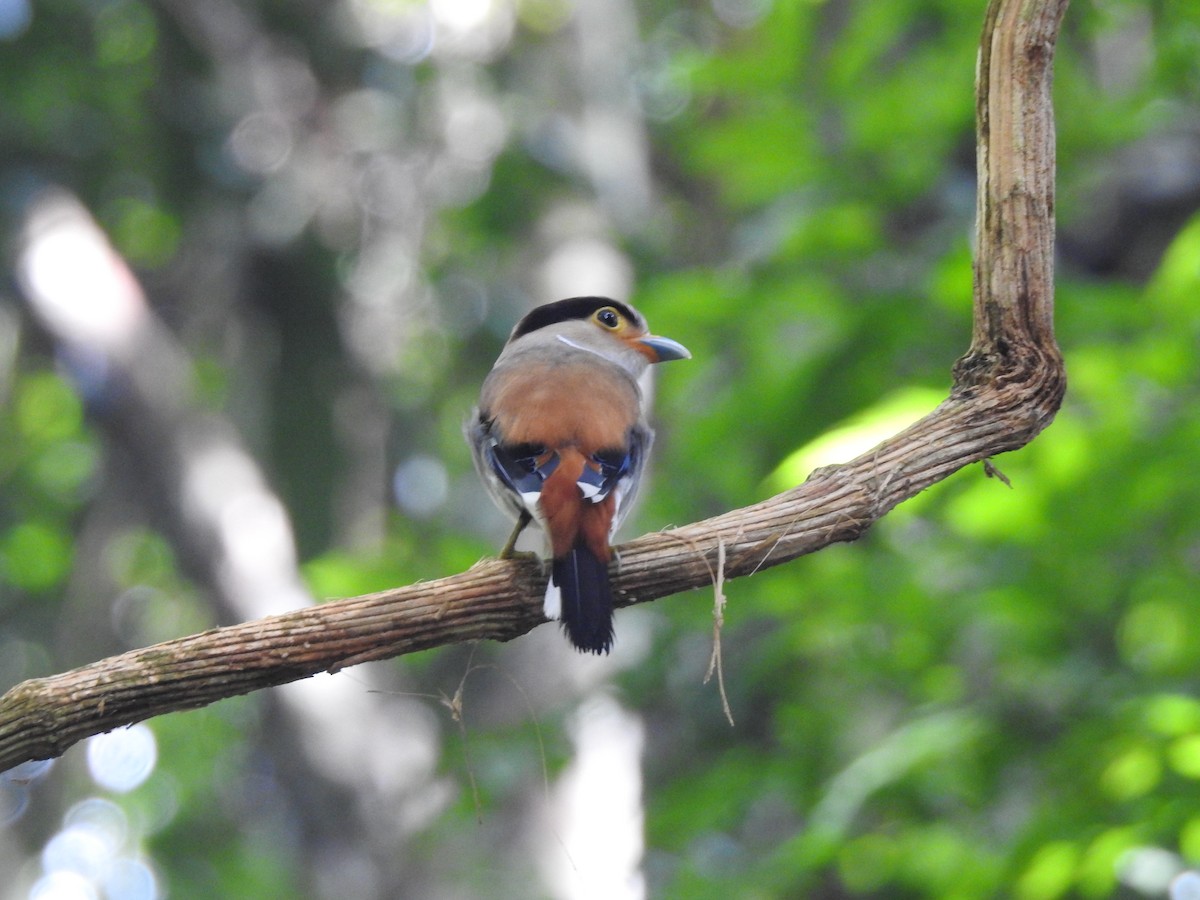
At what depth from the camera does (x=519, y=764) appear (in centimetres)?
513

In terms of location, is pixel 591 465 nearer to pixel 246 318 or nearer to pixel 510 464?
pixel 510 464

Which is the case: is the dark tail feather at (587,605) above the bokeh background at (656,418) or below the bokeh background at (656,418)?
below

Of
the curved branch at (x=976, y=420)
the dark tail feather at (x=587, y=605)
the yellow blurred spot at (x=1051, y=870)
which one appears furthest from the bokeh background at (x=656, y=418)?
the curved branch at (x=976, y=420)

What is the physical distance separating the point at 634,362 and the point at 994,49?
213 cm

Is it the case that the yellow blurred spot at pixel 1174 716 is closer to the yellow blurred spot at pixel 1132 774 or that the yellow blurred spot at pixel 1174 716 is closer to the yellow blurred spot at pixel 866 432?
the yellow blurred spot at pixel 1132 774

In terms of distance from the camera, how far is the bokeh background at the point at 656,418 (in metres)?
3.87

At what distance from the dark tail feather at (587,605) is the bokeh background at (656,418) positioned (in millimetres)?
203

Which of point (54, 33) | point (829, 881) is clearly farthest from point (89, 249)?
point (829, 881)

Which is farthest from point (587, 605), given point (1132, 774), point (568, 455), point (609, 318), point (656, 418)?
point (656, 418)

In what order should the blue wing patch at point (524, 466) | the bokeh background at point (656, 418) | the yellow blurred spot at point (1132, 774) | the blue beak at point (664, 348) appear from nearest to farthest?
the blue wing patch at point (524, 466), the yellow blurred spot at point (1132, 774), the bokeh background at point (656, 418), the blue beak at point (664, 348)

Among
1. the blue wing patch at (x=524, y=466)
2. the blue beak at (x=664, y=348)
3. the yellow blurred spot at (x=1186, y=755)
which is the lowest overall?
the yellow blurred spot at (x=1186, y=755)

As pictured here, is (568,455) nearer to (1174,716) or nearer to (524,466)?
(524,466)

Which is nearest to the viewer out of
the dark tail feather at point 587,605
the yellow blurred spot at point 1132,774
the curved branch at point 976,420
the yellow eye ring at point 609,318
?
the curved branch at point 976,420

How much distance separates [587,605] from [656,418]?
3.79 metres
